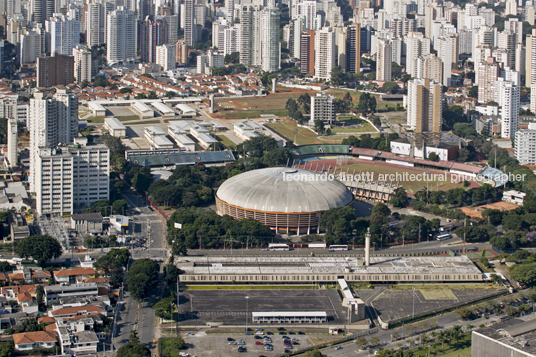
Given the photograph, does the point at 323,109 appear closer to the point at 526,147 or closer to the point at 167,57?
the point at 526,147

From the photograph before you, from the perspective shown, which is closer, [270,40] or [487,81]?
[487,81]

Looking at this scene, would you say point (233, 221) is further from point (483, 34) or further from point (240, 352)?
point (483, 34)

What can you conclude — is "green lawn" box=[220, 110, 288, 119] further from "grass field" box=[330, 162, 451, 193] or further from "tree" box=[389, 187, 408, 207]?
"tree" box=[389, 187, 408, 207]

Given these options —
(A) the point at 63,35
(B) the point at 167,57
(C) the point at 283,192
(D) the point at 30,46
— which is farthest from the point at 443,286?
(A) the point at 63,35

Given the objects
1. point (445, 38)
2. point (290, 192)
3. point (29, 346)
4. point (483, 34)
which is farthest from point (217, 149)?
point (483, 34)

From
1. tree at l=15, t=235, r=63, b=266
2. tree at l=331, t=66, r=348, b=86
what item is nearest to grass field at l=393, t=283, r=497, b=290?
tree at l=15, t=235, r=63, b=266

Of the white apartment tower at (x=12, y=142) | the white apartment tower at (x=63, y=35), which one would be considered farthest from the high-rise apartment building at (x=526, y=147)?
the white apartment tower at (x=63, y=35)

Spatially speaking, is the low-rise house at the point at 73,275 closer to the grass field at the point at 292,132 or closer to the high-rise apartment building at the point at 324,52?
the grass field at the point at 292,132
